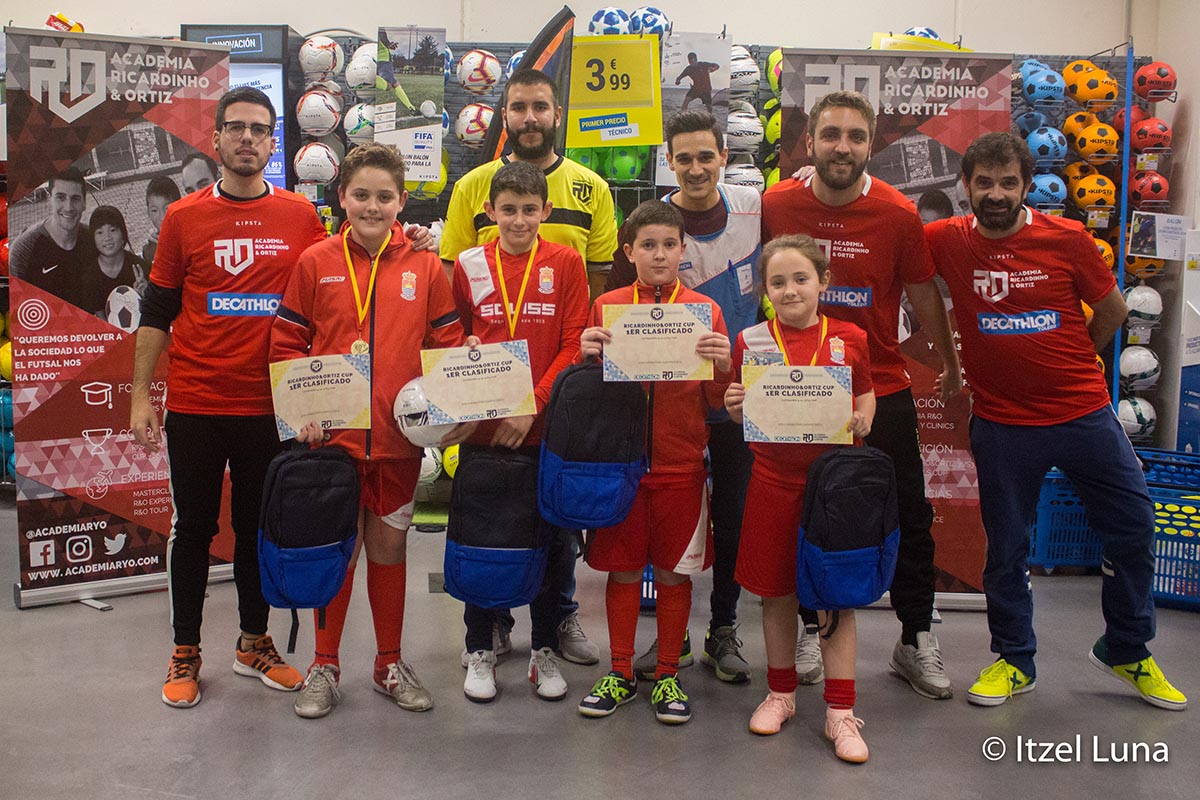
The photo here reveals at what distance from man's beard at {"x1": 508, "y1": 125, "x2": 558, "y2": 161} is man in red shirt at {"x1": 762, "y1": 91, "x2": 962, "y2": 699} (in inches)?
29.6

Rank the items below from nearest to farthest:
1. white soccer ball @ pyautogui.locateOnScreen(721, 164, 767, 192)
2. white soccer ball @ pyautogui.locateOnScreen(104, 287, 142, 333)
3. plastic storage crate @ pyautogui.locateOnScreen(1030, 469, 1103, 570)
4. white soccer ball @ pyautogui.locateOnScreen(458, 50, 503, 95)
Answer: white soccer ball @ pyautogui.locateOnScreen(104, 287, 142, 333)
plastic storage crate @ pyautogui.locateOnScreen(1030, 469, 1103, 570)
white soccer ball @ pyautogui.locateOnScreen(721, 164, 767, 192)
white soccer ball @ pyautogui.locateOnScreen(458, 50, 503, 95)

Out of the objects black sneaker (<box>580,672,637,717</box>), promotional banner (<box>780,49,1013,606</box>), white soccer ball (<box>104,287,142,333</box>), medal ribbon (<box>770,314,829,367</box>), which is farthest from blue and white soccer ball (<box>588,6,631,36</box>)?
black sneaker (<box>580,672,637,717</box>)

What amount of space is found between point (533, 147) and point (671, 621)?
5.19 feet

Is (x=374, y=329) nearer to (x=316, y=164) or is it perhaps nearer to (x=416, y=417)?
(x=416, y=417)

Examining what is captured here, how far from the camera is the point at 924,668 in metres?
3.11

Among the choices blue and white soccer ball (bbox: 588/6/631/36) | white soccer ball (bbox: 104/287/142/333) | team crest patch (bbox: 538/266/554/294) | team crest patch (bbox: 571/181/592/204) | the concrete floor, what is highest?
blue and white soccer ball (bbox: 588/6/631/36)

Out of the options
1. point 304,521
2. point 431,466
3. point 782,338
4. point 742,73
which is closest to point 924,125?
point 742,73

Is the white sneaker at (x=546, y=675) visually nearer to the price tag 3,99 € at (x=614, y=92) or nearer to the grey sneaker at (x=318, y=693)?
the grey sneaker at (x=318, y=693)

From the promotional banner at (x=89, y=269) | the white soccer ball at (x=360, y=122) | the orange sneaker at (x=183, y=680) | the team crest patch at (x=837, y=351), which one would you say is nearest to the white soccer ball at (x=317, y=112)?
the white soccer ball at (x=360, y=122)

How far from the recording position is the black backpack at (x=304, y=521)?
267 cm

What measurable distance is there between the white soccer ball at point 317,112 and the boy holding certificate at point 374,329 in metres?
2.95

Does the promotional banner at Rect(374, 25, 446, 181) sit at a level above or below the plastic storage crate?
above

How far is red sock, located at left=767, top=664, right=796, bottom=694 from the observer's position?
281 centimetres

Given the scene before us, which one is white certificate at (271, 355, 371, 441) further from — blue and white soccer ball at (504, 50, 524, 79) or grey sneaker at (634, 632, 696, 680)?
blue and white soccer ball at (504, 50, 524, 79)
